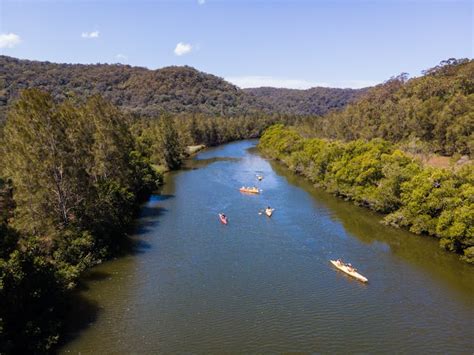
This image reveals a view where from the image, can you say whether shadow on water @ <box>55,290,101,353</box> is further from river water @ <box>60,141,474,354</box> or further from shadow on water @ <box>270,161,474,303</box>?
shadow on water @ <box>270,161,474,303</box>

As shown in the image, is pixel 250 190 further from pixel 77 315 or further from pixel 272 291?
pixel 77 315

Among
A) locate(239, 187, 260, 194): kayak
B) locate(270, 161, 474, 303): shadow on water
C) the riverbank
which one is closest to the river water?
locate(270, 161, 474, 303): shadow on water

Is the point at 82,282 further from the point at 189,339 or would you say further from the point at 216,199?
the point at 216,199

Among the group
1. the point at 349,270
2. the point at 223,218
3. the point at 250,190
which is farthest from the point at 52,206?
the point at 250,190

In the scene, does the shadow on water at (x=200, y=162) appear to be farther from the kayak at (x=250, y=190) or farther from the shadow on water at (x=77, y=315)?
the shadow on water at (x=77, y=315)

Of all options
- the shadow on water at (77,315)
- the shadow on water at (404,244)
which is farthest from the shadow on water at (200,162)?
the shadow on water at (77,315)

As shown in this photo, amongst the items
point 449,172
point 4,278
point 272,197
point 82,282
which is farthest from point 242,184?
point 4,278
